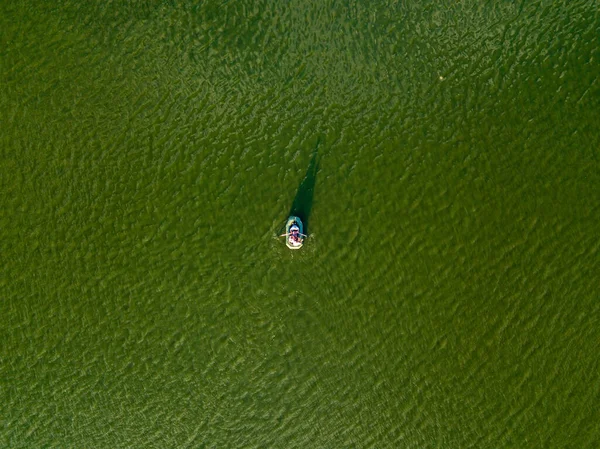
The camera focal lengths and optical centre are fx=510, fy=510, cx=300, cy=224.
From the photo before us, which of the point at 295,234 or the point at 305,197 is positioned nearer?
the point at 295,234

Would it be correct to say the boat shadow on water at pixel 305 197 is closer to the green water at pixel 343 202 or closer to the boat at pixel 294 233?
the boat at pixel 294 233

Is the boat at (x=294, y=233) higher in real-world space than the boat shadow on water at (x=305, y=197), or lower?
lower

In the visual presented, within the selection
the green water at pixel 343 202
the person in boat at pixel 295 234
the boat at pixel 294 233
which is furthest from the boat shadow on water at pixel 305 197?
the green water at pixel 343 202

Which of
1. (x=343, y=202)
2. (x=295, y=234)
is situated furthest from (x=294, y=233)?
(x=343, y=202)

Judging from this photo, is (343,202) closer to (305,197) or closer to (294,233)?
(305,197)

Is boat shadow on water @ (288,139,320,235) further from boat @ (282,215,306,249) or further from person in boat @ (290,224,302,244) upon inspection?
person in boat @ (290,224,302,244)

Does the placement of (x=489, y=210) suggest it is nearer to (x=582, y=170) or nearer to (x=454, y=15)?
(x=582, y=170)

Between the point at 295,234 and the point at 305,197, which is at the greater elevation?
the point at 305,197
